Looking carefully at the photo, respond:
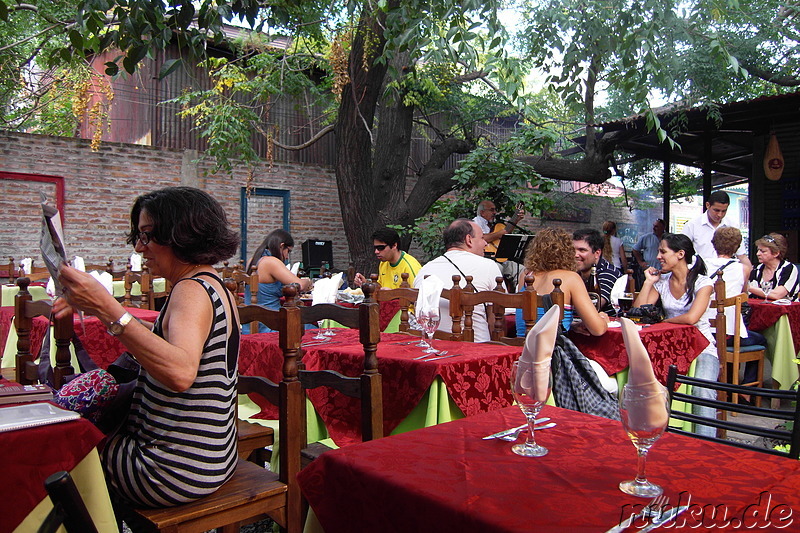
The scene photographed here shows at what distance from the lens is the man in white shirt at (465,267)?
4125 millimetres

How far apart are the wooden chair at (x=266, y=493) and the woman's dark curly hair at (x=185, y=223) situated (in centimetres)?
33

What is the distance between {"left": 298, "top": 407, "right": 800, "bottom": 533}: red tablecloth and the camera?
3.55 ft

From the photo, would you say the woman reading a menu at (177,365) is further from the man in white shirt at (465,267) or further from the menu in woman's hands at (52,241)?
the man in white shirt at (465,267)

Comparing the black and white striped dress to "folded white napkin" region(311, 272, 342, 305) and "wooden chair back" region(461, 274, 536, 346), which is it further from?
"folded white napkin" region(311, 272, 342, 305)

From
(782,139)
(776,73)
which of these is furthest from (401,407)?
(782,139)

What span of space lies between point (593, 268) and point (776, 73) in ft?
22.3

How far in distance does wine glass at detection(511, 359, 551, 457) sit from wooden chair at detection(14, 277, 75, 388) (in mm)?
1898

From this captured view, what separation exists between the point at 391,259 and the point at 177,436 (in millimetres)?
4062

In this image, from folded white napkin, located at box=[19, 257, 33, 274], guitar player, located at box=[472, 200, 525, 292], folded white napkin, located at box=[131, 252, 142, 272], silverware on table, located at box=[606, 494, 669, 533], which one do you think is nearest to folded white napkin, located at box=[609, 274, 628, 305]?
guitar player, located at box=[472, 200, 525, 292]

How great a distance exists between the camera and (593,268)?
16.4ft

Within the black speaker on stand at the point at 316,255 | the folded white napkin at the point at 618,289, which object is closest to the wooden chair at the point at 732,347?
the folded white napkin at the point at 618,289

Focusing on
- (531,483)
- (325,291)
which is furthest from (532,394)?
(325,291)

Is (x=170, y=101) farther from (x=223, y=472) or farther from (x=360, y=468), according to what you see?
(x=360, y=468)

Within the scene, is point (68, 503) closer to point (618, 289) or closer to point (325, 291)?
point (325, 291)
